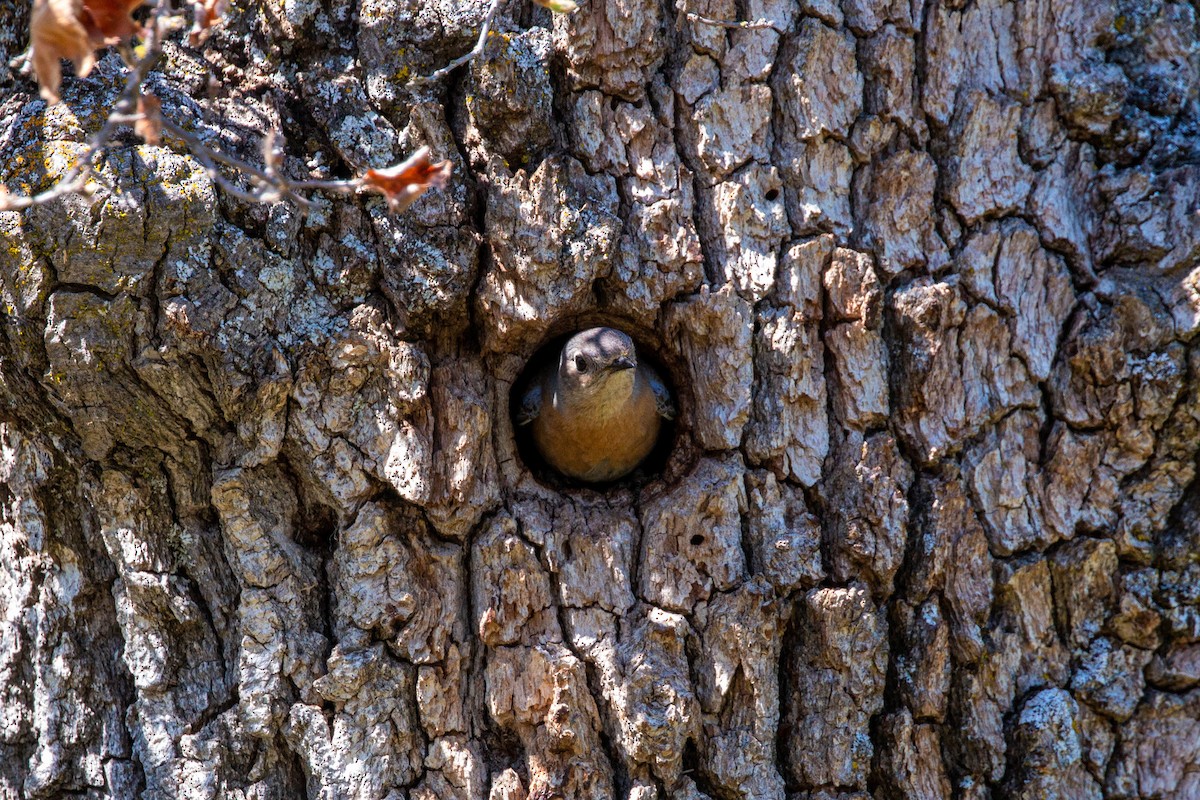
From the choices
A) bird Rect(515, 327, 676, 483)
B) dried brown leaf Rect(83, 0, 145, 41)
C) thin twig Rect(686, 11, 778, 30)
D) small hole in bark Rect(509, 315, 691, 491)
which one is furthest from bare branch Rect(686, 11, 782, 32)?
dried brown leaf Rect(83, 0, 145, 41)

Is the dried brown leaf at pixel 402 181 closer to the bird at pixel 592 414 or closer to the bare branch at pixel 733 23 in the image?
the bare branch at pixel 733 23

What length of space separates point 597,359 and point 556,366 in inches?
27.3

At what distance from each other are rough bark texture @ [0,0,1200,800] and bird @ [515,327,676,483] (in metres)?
0.57

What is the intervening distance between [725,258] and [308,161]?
1705 millimetres

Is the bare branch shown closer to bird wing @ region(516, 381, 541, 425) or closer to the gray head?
the gray head

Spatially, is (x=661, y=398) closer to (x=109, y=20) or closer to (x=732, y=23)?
(x=732, y=23)

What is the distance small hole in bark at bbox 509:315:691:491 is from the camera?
4.55m

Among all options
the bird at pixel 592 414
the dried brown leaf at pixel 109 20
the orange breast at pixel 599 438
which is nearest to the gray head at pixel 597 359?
the bird at pixel 592 414

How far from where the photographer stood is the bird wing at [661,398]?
16.5ft

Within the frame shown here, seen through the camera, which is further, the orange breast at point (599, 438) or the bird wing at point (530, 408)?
the bird wing at point (530, 408)

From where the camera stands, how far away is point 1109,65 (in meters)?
4.25

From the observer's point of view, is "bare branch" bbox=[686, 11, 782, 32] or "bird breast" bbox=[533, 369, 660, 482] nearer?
"bare branch" bbox=[686, 11, 782, 32]

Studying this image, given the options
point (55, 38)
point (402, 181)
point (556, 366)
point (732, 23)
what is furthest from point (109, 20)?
point (556, 366)

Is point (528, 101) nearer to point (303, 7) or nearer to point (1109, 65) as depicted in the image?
point (303, 7)
